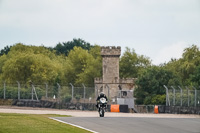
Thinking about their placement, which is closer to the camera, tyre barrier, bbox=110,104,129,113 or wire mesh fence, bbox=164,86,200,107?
wire mesh fence, bbox=164,86,200,107

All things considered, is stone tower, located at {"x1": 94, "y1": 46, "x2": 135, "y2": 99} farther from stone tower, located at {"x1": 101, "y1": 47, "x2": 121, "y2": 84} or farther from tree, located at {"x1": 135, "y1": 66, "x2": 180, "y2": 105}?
tree, located at {"x1": 135, "y1": 66, "x2": 180, "y2": 105}

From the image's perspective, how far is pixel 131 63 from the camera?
12688cm

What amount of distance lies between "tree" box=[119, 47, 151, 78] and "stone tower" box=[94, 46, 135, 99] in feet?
59.8

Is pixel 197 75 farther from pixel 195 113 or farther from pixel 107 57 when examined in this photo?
pixel 195 113

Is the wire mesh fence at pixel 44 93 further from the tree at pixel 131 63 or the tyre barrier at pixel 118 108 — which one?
the tree at pixel 131 63

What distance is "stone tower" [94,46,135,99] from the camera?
10562cm

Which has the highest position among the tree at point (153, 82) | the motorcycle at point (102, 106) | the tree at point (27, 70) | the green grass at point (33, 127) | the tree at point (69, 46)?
the tree at point (69, 46)

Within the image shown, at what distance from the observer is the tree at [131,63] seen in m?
126

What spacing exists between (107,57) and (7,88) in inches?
2075

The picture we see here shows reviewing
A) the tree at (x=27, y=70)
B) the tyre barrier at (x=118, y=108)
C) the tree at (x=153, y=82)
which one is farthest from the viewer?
the tree at (x=27, y=70)

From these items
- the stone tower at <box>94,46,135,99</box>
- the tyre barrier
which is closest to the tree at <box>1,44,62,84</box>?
the stone tower at <box>94,46,135,99</box>

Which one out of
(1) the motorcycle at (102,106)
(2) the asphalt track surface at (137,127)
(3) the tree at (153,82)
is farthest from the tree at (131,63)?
(2) the asphalt track surface at (137,127)

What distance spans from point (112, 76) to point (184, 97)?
57.6 meters

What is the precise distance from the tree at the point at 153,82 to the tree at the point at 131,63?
33182 mm
